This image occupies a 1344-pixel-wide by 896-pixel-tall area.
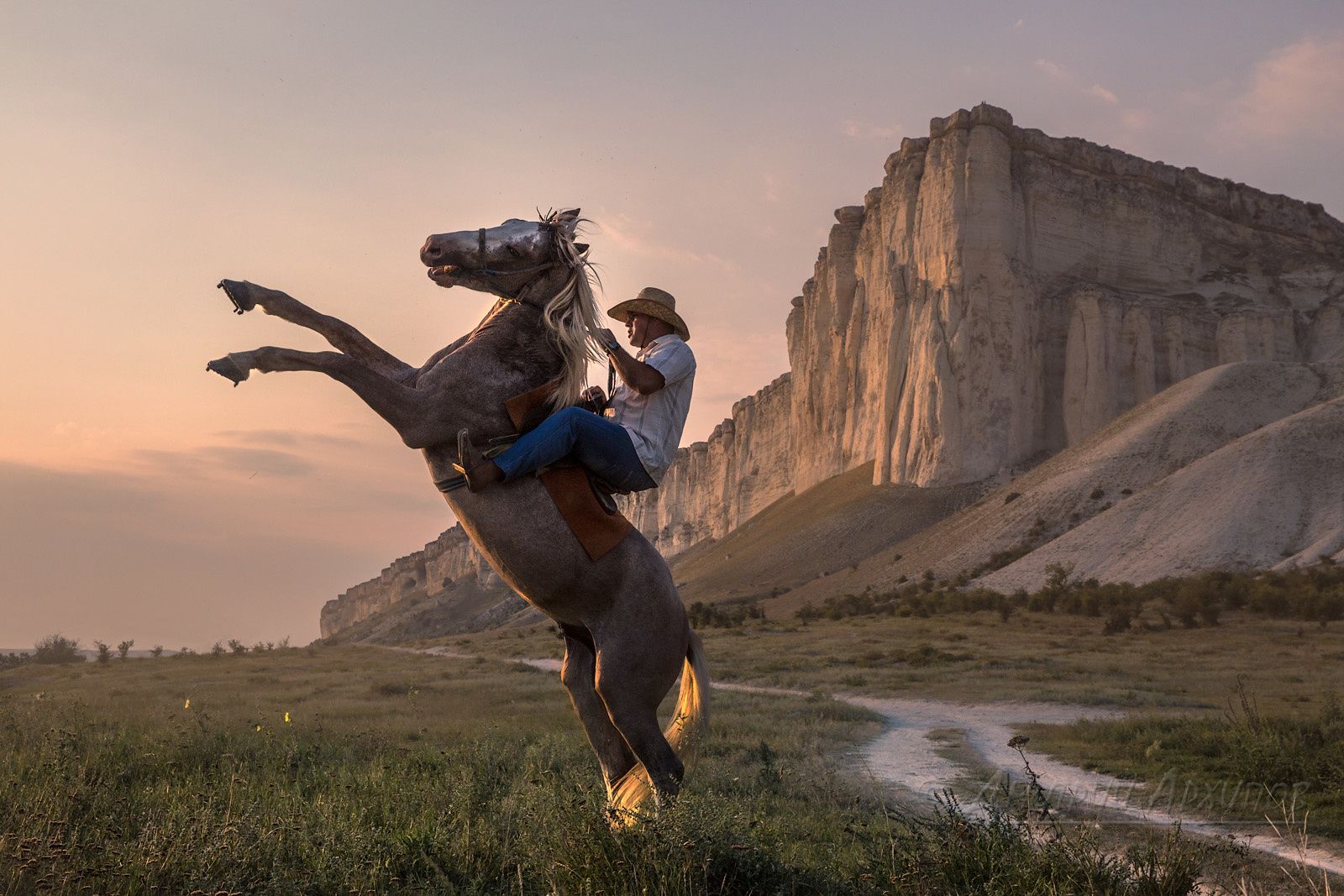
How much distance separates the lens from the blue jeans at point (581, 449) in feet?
14.0

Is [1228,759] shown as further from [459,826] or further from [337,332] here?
[337,332]

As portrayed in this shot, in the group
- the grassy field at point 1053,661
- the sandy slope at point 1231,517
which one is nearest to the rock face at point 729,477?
the sandy slope at point 1231,517

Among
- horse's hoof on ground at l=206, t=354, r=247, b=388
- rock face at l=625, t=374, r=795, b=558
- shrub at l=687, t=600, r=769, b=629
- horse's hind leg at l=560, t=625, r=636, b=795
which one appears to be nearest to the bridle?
horse's hoof on ground at l=206, t=354, r=247, b=388

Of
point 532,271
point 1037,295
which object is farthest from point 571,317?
point 1037,295

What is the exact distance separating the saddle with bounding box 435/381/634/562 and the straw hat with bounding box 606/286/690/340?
30.9 inches

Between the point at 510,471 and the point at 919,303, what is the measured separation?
236ft

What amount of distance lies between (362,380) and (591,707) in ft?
5.96

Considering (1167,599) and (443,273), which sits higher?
(443,273)

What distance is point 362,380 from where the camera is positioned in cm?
423

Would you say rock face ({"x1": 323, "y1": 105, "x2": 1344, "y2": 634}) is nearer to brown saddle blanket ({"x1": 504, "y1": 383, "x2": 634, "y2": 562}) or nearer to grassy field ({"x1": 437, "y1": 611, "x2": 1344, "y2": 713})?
grassy field ({"x1": 437, "y1": 611, "x2": 1344, "y2": 713})

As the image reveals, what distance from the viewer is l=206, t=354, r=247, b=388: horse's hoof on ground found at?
404cm

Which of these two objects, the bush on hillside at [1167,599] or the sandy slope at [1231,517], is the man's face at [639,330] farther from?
the sandy slope at [1231,517]

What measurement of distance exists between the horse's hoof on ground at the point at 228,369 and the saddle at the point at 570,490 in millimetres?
925

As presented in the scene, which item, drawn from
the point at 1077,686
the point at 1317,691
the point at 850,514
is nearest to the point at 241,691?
the point at 1077,686
